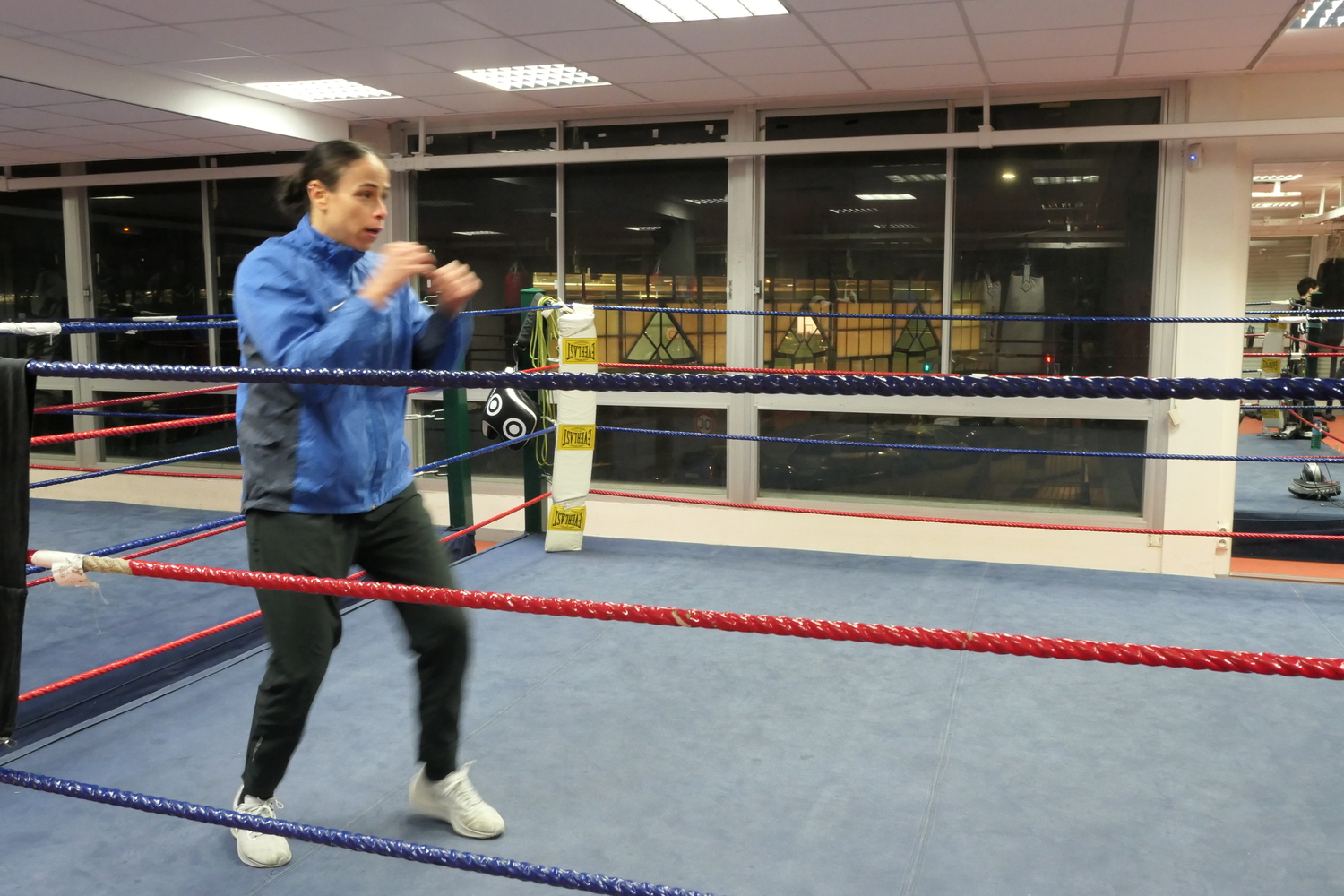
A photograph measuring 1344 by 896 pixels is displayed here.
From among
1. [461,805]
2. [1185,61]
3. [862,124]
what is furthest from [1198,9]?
[461,805]

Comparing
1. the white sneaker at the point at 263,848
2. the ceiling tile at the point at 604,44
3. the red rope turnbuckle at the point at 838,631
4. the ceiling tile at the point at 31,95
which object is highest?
the ceiling tile at the point at 604,44

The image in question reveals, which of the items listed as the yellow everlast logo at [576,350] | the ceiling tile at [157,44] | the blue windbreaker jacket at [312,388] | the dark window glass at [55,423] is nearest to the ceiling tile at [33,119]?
the ceiling tile at [157,44]

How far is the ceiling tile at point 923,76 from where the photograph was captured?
13.5ft

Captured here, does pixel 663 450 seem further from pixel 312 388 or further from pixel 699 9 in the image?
pixel 312 388

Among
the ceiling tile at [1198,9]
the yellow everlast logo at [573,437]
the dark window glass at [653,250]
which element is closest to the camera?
the ceiling tile at [1198,9]

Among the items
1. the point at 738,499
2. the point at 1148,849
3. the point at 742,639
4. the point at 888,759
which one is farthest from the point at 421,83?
the point at 1148,849

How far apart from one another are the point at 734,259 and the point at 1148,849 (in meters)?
3.82

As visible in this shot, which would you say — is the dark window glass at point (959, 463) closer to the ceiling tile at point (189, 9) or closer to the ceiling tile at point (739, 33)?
the ceiling tile at point (739, 33)

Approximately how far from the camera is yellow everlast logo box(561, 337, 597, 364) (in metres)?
3.64

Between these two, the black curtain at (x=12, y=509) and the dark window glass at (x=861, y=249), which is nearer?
the black curtain at (x=12, y=509)

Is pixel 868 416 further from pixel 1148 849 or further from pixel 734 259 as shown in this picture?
pixel 1148 849

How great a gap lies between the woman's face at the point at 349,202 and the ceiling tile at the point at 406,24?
2155mm

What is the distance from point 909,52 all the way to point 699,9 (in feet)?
3.10

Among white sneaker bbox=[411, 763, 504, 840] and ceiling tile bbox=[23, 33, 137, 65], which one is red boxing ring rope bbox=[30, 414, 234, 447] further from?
ceiling tile bbox=[23, 33, 137, 65]
